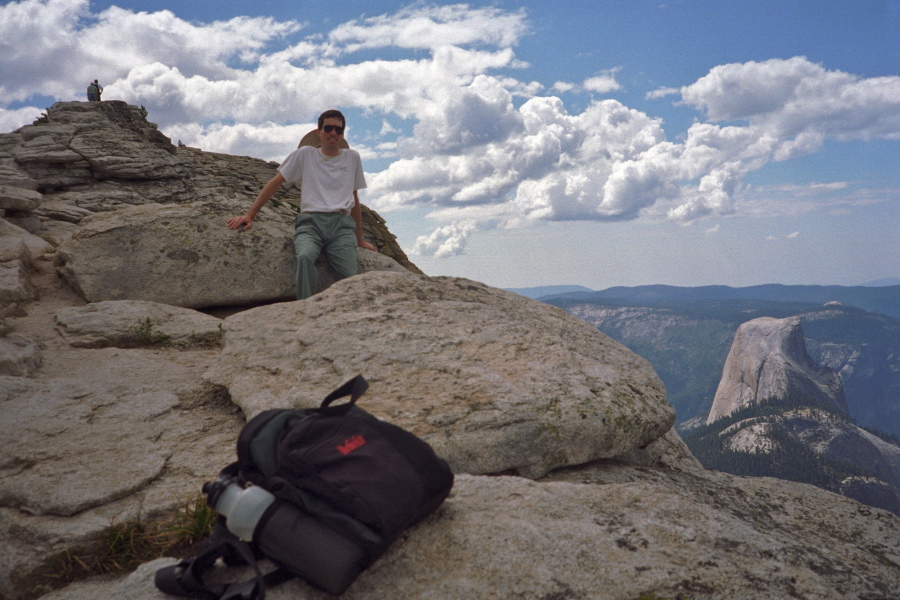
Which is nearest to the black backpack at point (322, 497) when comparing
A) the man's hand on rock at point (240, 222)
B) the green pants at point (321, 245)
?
the green pants at point (321, 245)

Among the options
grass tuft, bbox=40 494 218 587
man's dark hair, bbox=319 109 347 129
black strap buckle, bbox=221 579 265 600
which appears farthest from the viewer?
man's dark hair, bbox=319 109 347 129

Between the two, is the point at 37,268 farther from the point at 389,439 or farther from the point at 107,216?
the point at 389,439

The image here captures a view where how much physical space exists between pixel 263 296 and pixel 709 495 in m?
9.30

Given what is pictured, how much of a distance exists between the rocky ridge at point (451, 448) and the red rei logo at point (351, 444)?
2.77 ft

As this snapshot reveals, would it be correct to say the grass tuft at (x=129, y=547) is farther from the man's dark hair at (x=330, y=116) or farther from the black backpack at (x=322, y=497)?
the man's dark hair at (x=330, y=116)

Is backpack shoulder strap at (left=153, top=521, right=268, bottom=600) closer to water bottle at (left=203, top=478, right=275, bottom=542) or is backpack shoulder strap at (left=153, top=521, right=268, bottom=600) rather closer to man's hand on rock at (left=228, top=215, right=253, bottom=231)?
water bottle at (left=203, top=478, right=275, bottom=542)

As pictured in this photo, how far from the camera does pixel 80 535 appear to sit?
4.62 metres

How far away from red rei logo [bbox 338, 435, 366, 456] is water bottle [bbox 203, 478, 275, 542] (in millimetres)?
590

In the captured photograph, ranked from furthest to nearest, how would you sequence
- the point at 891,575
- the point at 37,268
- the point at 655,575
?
the point at 37,268 < the point at 891,575 < the point at 655,575

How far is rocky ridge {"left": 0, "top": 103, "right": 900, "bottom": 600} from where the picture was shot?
396cm

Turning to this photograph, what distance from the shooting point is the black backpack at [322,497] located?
144 inches

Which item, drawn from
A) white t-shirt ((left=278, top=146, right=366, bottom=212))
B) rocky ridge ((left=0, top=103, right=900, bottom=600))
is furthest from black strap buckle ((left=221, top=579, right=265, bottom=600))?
white t-shirt ((left=278, top=146, right=366, bottom=212))

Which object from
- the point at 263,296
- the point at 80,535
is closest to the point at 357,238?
the point at 263,296

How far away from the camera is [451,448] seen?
559cm
